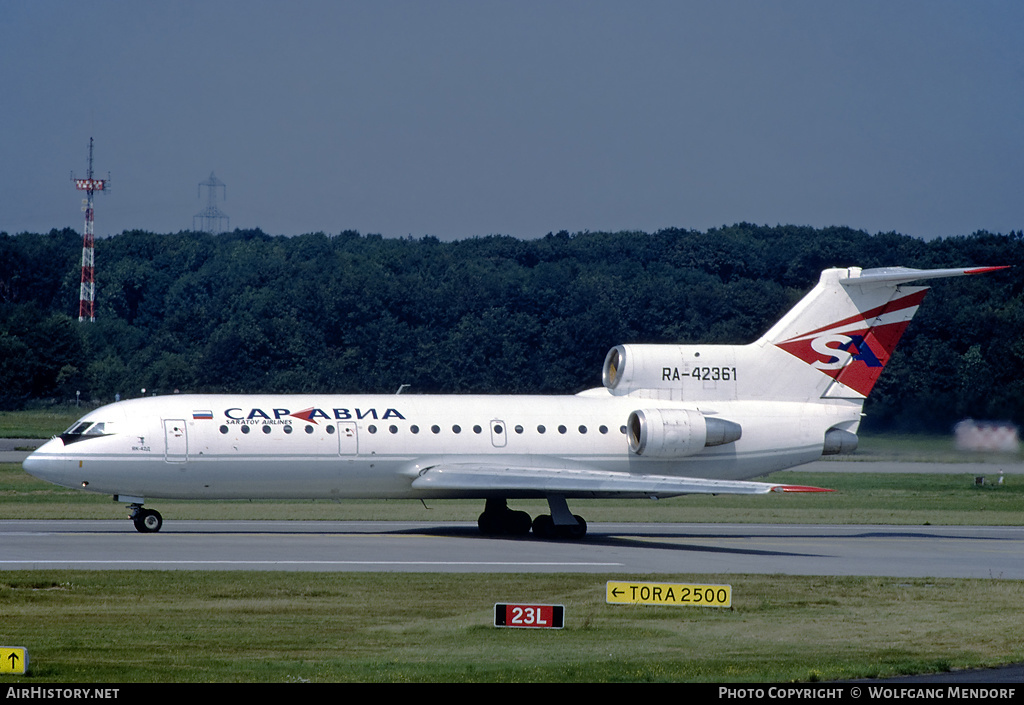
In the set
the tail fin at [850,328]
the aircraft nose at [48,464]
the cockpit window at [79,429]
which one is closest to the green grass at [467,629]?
the aircraft nose at [48,464]

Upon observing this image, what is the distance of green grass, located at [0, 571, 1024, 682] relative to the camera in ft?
47.3

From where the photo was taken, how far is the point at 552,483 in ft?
96.3

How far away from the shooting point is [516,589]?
69.3 feet

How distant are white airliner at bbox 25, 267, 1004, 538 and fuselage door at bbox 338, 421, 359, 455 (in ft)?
0.11

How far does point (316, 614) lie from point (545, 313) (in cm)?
7710

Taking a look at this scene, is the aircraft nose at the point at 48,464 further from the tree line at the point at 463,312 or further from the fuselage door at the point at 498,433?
the tree line at the point at 463,312

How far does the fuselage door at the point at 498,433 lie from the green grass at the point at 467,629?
345 inches

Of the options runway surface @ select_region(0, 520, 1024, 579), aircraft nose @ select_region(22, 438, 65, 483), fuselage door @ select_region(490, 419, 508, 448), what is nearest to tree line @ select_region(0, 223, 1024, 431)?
runway surface @ select_region(0, 520, 1024, 579)

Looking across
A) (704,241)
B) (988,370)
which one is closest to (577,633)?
(988,370)

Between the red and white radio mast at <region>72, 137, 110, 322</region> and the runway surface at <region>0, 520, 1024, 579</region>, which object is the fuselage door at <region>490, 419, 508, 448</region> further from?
the red and white radio mast at <region>72, 137, 110, 322</region>

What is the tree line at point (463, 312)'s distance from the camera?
241 feet

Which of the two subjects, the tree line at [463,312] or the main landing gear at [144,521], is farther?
the tree line at [463,312]

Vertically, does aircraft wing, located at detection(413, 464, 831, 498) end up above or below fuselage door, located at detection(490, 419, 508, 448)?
below

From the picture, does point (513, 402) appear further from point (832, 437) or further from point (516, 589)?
point (516, 589)
